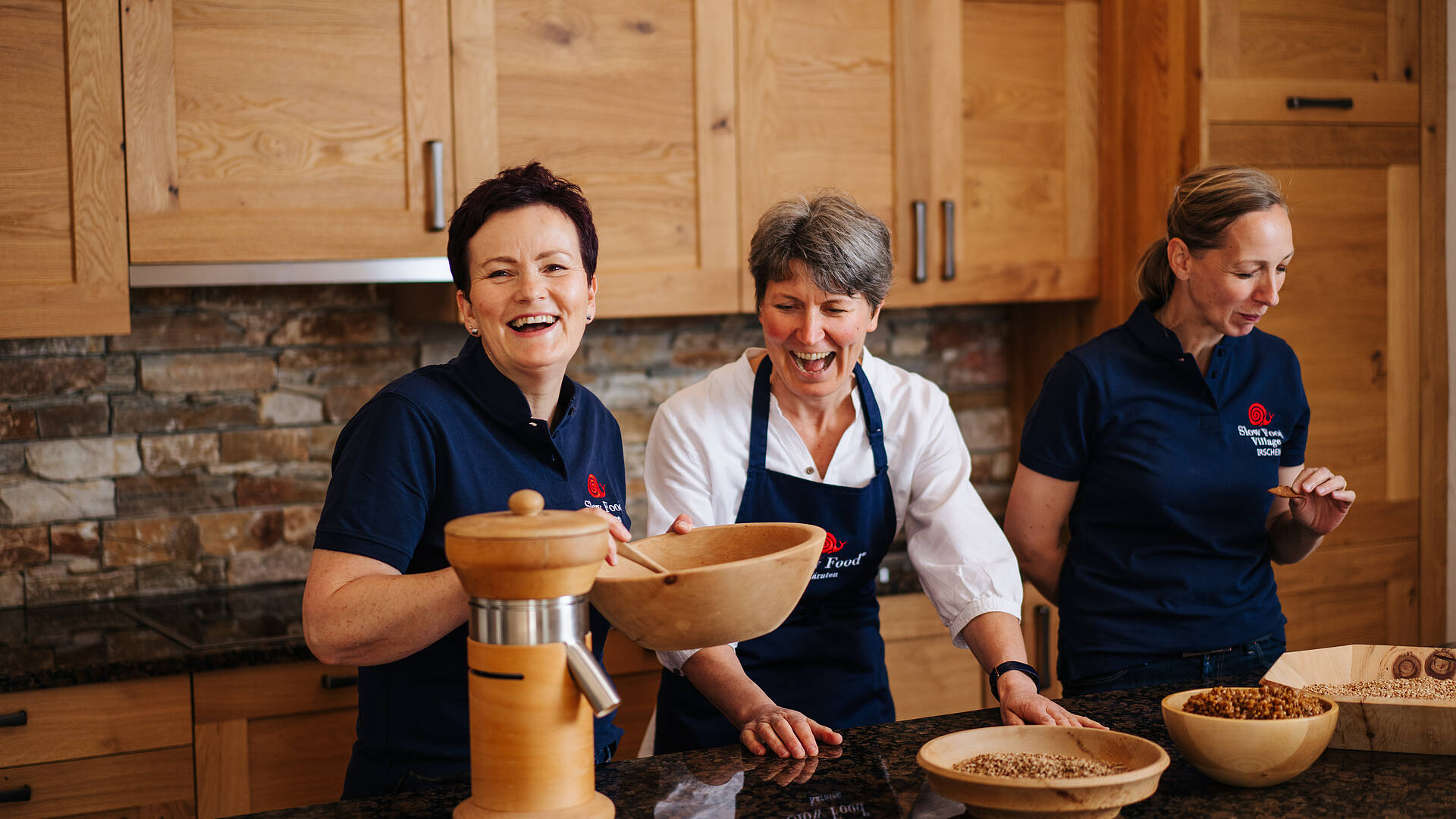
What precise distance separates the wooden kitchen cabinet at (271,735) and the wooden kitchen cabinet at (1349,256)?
2.10 m

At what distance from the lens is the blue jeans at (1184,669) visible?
188cm

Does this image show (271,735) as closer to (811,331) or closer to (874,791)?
(811,331)

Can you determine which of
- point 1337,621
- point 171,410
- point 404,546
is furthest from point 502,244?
point 1337,621

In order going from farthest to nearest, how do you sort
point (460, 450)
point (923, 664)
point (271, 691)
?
point (923, 664)
point (271, 691)
point (460, 450)

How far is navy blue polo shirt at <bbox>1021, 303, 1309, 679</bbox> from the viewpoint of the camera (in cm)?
190

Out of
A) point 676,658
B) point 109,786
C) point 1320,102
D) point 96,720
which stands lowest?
point 109,786

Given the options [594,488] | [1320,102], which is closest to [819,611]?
[594,488]

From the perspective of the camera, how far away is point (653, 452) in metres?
1.78

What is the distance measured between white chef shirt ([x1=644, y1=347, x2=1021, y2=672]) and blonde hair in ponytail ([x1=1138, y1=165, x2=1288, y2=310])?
0.48 meters

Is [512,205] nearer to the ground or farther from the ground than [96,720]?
farther from the ground

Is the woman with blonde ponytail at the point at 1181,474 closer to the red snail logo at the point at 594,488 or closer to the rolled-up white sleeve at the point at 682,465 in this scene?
the rolled-up white sleeve at the point at 682,465

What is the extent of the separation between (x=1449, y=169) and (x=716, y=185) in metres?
1.78

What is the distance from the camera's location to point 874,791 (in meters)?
A: 1.18

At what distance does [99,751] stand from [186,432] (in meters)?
0.78
